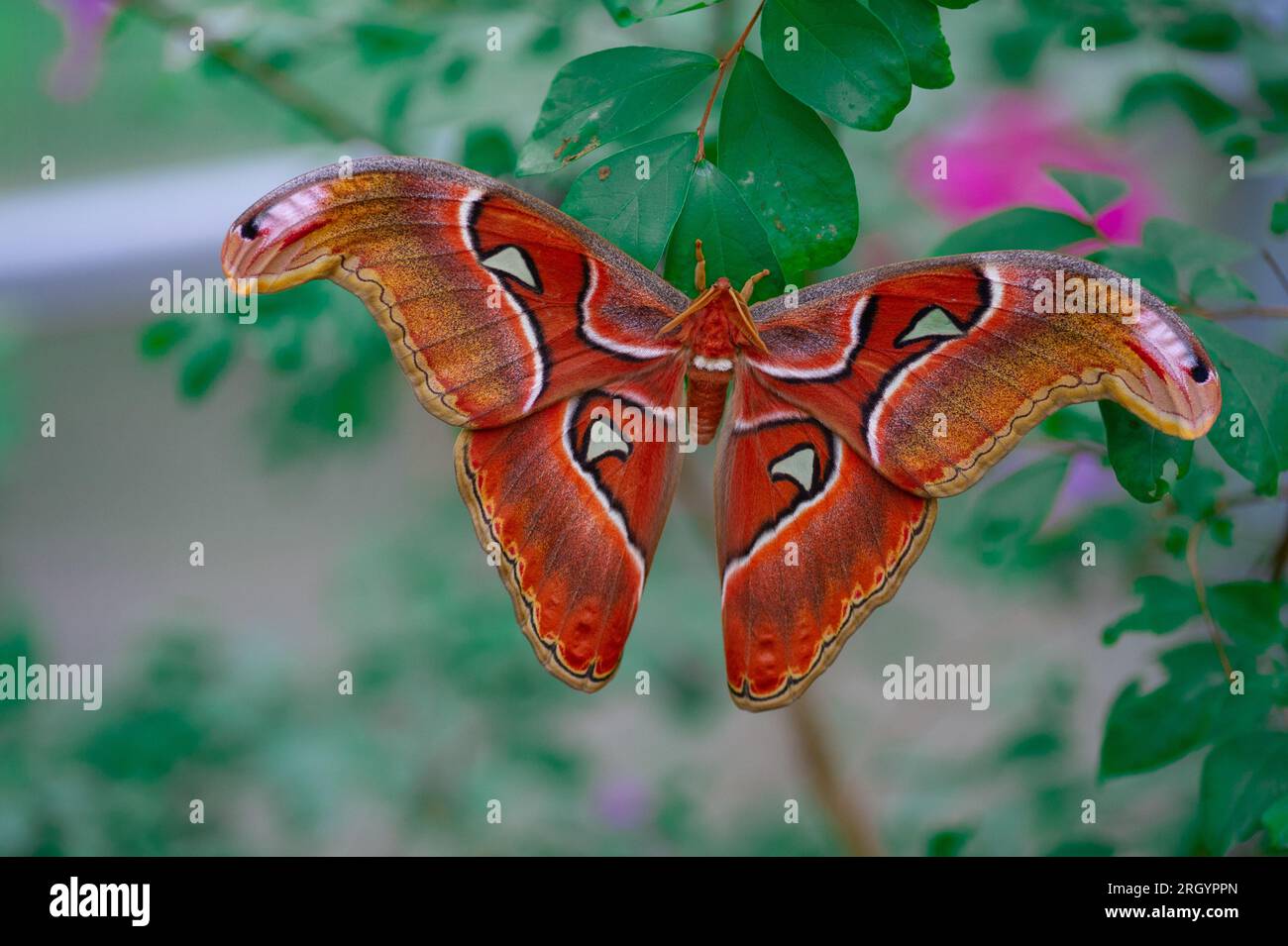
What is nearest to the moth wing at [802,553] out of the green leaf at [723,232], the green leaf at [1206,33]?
the green leaf at [723,232]

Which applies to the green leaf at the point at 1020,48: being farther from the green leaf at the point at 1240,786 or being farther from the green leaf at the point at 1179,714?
the green leaf at the point at 1240,786

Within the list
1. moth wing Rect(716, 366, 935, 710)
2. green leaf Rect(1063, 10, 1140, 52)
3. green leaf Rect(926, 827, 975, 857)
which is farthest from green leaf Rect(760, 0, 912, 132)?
green leaf Rect(926, 827, 975, 857)

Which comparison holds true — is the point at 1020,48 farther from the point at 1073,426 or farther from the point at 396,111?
the point at 396,111

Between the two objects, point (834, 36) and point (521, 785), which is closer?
point (834, 36)

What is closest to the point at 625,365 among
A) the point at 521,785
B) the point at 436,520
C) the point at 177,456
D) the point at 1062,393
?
the point at 1062,393

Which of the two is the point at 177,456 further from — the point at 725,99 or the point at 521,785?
the point at 725,99

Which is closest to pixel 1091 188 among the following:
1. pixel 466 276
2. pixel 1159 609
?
A: pixel 1159 609

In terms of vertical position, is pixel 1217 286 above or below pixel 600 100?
below
